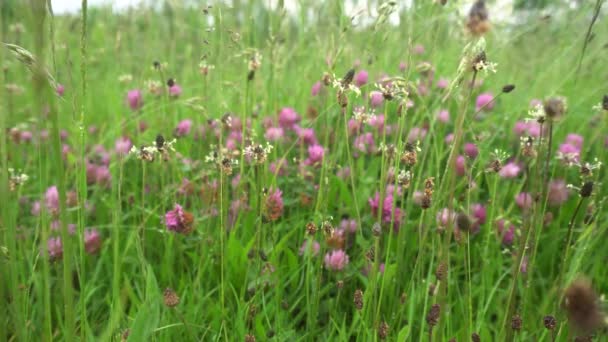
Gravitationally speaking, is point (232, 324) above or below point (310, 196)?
below

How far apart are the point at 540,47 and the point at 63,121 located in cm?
319

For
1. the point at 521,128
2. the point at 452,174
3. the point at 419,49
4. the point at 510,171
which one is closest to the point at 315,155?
the point at 510,171

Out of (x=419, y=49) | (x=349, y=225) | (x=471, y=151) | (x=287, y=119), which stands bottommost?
(x=349, y=225)

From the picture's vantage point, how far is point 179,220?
1.20 meters

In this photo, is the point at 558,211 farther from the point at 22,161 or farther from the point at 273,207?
the point at 22,161

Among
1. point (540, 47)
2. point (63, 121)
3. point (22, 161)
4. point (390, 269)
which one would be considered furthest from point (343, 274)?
point (540, 47)

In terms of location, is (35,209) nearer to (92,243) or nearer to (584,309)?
(92,243)

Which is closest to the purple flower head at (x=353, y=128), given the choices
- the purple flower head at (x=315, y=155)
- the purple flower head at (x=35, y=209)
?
the purple flower head at (x=315, y=155)

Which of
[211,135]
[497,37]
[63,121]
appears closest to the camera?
[211,135]

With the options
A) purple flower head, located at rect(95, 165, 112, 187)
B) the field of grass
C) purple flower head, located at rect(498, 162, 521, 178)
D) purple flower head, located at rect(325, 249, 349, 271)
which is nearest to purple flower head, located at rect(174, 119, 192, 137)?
the field of grass

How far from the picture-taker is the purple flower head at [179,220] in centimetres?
120

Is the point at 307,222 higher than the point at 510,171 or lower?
lower

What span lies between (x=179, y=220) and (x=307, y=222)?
1.16 ft

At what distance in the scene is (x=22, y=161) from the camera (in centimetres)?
199
